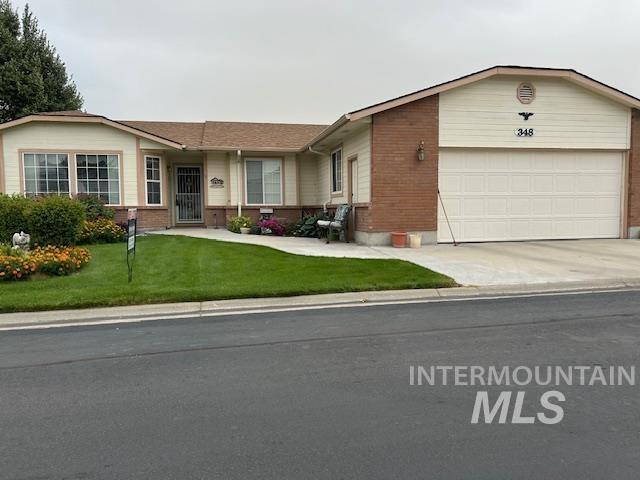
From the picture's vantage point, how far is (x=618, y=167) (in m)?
14.9

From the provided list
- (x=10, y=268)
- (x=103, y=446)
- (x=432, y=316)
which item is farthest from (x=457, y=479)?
(x=10, y=268)

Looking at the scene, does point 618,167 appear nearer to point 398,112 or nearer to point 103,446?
point 398,112

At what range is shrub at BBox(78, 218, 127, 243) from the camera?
14.4m

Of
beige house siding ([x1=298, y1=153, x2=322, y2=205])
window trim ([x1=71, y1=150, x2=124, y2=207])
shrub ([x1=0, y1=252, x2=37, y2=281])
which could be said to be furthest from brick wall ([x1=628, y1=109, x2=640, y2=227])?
window trim ([x1=71, y1=150, x2=124, y2=207])

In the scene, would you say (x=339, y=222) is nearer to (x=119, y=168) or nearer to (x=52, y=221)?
(x=52, y=221)

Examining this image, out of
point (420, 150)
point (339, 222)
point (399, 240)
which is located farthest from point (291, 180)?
point (399, 240)

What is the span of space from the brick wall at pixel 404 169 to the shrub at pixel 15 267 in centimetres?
823

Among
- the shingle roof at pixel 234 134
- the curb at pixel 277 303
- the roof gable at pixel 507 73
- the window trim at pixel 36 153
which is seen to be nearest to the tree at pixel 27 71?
the shingle roof at pixel 234 134

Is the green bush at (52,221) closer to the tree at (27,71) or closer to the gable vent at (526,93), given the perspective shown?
the gable vent at (526,93)

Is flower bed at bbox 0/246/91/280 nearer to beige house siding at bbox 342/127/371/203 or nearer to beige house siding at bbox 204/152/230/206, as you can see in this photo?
beige house siding at bbox 342/127/371/203

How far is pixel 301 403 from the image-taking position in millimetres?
3809

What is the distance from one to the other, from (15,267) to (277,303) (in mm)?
4871

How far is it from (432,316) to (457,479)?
3850mm

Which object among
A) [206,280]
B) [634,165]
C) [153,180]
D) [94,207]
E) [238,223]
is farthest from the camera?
[153,180]
